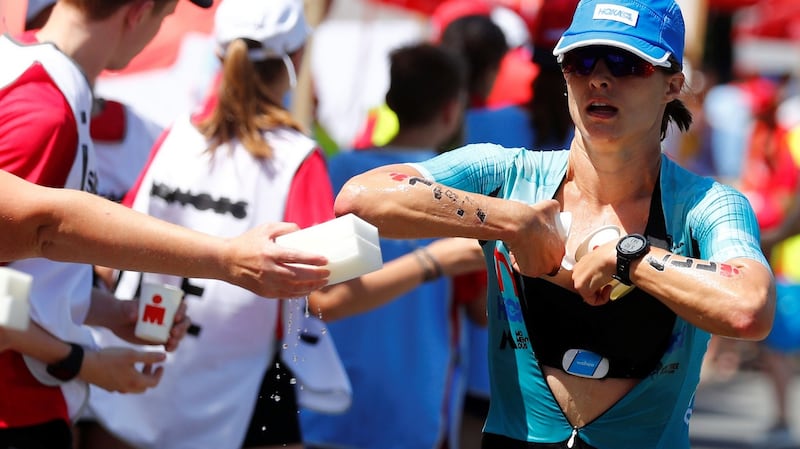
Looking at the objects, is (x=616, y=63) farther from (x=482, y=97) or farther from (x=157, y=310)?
(x=482, y=97)

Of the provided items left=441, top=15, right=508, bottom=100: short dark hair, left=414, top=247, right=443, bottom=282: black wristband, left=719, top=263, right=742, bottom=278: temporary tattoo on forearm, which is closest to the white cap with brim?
left=414, top=247, right=443, bottom=282: black wristband

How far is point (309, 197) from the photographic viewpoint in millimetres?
3861

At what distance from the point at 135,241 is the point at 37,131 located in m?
0.60

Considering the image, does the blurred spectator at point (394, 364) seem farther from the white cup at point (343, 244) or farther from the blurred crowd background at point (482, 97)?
the white cup at point (343, 244)

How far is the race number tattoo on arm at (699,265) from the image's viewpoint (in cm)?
264

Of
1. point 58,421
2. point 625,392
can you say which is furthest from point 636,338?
point 58,421

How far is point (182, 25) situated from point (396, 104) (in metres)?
1.43

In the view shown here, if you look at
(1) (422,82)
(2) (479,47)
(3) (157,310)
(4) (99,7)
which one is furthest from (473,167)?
(2) (479,47)

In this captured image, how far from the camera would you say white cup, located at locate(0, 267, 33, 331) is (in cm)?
212

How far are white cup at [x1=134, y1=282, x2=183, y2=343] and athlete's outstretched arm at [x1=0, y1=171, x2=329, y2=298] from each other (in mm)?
858

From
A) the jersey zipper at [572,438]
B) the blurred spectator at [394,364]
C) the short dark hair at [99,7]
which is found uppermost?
the short dark hair at [99,7]

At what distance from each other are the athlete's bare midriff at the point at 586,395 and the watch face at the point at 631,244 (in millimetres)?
409

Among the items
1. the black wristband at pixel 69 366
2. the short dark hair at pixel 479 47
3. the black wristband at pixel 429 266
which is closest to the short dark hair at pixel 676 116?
the black wristband at pixel 429 266

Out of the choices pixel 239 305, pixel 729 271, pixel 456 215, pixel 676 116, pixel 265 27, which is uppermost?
pixel 676 116
